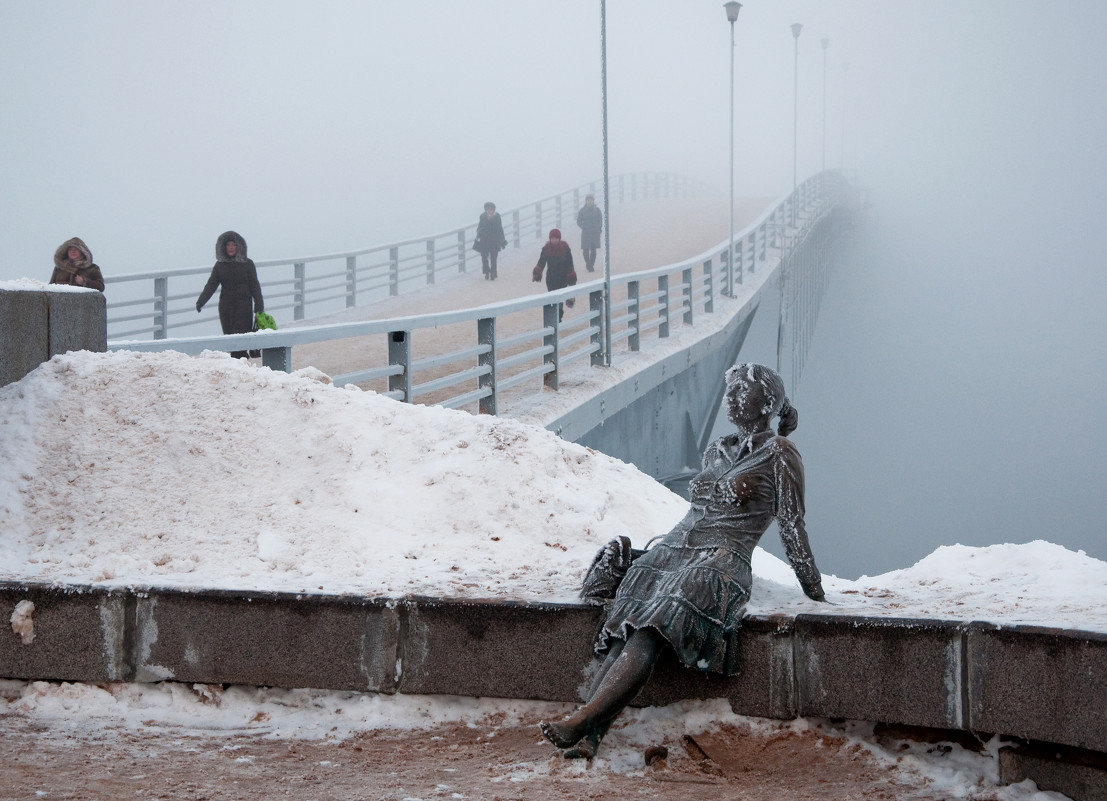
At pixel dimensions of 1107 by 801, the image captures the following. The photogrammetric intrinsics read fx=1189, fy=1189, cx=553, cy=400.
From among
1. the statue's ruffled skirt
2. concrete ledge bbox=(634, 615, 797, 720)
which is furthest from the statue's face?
concrete ledge bbox=(634, 615, 797, 720)

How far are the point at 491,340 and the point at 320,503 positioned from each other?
4466 millimetres

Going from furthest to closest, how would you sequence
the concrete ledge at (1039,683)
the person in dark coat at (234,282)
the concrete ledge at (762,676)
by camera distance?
the person in dark coat at (234,282), the concrete ledge at (762,676), the concrete ledge at (1039,683)

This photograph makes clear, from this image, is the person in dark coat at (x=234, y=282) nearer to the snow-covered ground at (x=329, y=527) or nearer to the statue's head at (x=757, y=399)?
the snow-covered ground at (x=329, y=527)

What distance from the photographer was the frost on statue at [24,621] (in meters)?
4.29

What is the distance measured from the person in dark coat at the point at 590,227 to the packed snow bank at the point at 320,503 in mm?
19202

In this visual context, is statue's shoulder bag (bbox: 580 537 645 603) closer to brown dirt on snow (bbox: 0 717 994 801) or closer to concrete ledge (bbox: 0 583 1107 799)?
concrete ledge (bbox: 0 583 1107 799)

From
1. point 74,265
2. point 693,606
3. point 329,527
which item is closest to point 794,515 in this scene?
point 693,606

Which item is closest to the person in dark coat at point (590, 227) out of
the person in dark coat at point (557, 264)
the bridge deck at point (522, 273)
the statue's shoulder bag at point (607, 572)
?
the bridge deck at point (522, 273)

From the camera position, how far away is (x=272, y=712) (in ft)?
13.8

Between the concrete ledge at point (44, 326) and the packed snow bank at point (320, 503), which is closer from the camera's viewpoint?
the packed snow bank at point (320, 503)

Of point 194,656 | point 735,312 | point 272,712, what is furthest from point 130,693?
point 735,312

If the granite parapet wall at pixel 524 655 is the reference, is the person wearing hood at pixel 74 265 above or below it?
above

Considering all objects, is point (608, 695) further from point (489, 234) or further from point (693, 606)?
point (489, 234)

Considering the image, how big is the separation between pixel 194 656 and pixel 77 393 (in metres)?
2.21
